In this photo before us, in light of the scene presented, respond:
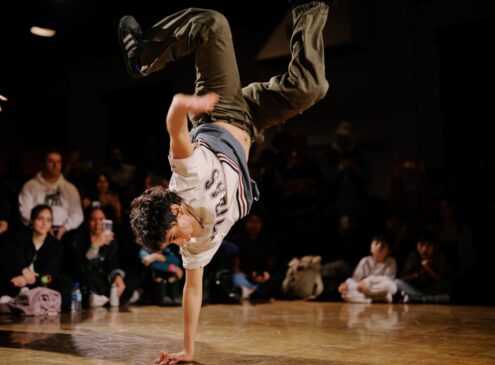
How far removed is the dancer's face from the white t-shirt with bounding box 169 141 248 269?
7cm

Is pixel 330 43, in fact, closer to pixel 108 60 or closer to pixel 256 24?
pixel 256 24

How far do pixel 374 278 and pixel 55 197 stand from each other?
3274 millimetres

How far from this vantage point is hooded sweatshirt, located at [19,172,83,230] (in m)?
5.51

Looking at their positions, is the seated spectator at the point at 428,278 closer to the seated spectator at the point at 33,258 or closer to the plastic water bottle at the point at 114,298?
the plastic water bottle at the point at 114,298

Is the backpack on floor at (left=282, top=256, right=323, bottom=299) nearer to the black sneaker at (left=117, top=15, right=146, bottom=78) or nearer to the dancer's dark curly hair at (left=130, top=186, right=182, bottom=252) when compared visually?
the black sneaker at (left=117, top=15, right=146, bottom=78)

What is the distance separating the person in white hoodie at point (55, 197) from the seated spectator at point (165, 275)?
798 mm

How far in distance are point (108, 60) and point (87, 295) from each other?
6.69 metres

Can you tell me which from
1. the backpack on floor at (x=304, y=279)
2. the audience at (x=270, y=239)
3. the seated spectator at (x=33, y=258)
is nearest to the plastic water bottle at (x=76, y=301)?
the audience at (x=270, y=239)

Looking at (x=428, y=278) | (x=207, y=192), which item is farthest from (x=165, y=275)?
(x=207, y=192)

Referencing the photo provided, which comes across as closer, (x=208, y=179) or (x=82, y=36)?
(x=208, y=179)

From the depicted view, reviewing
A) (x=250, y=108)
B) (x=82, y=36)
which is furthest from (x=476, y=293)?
(x=82, y=36)

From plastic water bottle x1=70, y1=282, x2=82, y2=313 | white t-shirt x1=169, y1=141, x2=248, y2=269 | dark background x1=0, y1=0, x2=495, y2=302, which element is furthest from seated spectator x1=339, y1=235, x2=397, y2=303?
white t-shirt x1=169, y1=141, x2=248, y2=269

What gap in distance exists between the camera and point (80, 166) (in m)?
6.88

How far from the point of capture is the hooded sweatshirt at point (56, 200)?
18.1ft
